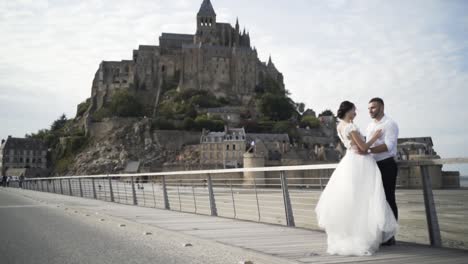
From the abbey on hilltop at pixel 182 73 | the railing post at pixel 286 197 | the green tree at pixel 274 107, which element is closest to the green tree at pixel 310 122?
the green tree at pixel 274 107

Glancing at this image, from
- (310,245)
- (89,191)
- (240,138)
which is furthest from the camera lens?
(240,138)

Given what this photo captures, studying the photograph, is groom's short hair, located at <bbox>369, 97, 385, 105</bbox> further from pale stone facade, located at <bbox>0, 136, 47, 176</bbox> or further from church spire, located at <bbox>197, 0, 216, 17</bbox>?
church spire, located at <bbox>197, 0, 216, 17</bbox>

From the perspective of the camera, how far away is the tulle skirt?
457 centimetres

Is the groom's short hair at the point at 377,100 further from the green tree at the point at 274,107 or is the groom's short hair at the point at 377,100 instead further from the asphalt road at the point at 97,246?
the green tree at the point at 274,107

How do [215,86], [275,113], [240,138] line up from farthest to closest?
[215,86] → [275,113] → [240,138]

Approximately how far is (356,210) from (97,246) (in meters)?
2.90

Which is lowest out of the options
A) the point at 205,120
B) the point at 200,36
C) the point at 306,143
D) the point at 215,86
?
the point at 306,143

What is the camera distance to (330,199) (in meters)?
4.98

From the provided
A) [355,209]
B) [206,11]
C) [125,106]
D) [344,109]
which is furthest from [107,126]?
[355,209]

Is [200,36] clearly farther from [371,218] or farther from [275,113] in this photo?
[371,218]

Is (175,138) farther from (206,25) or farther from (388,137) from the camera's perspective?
(388,137)

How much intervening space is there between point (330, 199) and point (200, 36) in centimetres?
9499

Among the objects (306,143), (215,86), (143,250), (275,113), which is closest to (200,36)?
(215,86)

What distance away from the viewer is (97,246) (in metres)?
5.66
